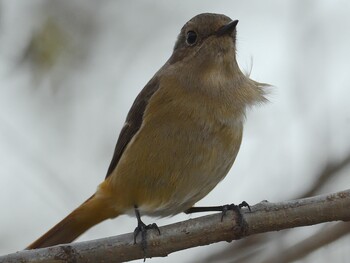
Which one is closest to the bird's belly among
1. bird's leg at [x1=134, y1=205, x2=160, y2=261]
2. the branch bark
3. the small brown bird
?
the small brown bird

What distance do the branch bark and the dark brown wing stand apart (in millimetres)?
1276

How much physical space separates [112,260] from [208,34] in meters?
2.02

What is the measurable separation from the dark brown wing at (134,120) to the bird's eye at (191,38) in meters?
0.39

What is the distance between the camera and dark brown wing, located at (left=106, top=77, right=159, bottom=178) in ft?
17.1

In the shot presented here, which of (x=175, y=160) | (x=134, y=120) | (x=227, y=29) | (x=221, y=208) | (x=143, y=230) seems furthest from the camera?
(x=134, y=120)

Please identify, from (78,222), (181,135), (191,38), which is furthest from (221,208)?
(191,38)

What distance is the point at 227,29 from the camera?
200 inches

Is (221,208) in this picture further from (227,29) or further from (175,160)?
(227,29)

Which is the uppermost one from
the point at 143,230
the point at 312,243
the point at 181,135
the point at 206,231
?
the point at 181,135

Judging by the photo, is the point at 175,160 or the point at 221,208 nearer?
the point at 221,208

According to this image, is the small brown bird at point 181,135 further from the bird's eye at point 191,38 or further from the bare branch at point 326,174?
the bare branch at point 326,174

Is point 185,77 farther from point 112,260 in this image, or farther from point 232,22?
point 112,260

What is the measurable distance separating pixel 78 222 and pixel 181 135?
1189 mm

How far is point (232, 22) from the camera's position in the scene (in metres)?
5.08
